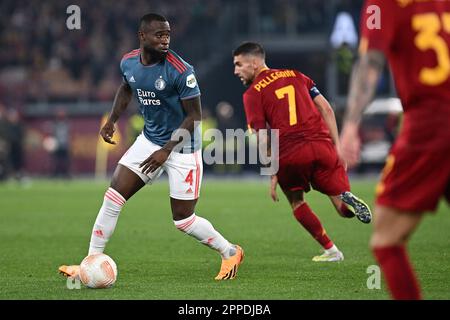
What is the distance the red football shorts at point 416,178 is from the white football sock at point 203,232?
3326 mm

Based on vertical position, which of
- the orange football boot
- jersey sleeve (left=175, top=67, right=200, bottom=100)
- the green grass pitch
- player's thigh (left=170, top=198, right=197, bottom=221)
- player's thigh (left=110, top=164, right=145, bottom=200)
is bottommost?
the green grass pitch

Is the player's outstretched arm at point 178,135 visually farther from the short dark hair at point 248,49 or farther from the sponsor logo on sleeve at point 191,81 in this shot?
the short dark hair at point 248,49

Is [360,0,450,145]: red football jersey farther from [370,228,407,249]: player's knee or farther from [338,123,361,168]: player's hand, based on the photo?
[370,228,407,249]: player's knee

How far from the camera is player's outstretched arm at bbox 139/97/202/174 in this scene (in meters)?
7.91

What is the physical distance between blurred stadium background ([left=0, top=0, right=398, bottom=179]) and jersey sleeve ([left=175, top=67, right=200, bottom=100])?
72.3 feet

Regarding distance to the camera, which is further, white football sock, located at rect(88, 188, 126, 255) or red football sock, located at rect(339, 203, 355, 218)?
red football sock, located at rect(339, 203, 355, 218)

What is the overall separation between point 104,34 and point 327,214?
20638mm

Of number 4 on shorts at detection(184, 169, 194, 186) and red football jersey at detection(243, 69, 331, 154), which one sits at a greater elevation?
red football jersey at detection(243, 69, 331, 154)

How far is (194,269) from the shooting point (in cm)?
898

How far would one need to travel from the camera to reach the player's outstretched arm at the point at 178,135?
7.91 m

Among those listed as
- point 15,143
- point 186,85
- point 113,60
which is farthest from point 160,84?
point 113,60

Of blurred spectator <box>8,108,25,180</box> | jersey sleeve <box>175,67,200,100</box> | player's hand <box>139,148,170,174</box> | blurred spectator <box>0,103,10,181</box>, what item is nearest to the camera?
player's hand <box>139,148,170,174</box>

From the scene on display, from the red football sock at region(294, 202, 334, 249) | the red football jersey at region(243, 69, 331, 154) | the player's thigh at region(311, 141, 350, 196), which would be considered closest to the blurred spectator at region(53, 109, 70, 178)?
the red football sock at region(294, 202, 334, 249)

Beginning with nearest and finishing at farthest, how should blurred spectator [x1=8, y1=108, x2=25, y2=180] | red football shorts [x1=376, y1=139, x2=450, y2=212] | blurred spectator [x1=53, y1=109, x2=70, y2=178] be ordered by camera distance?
red football shorts [x1=376, y1=139, x2=450, y2=212], blurred spectator [x1=8, y1=108, x2=25, y2=180], blurred spectator [x1=53, y1=109, x2=70, y2=178]
